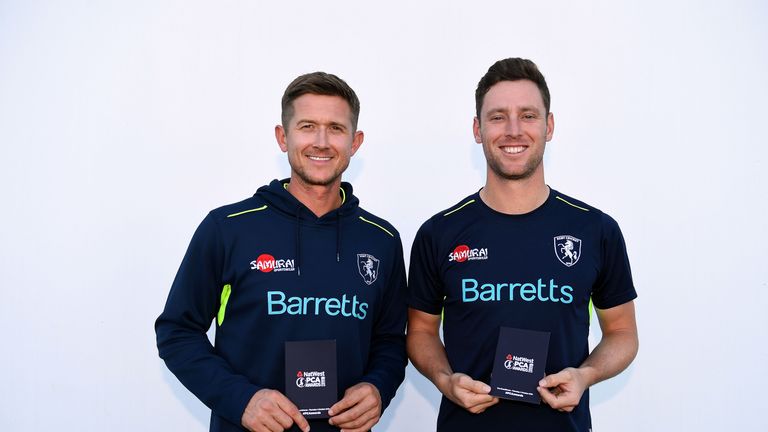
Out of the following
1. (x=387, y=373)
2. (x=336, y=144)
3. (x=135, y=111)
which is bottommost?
(x=387, y=373)

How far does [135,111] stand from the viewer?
3104 mm

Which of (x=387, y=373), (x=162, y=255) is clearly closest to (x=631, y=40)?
(x=387, y=373)

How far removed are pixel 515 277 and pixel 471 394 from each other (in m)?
0.42

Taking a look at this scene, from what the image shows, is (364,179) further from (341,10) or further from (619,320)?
(619,320)

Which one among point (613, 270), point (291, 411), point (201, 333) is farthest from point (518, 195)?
point (201, 333)

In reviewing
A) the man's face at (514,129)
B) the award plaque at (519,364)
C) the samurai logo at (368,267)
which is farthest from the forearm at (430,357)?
the man's face at (514,129)

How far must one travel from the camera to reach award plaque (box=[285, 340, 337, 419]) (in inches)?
68.7

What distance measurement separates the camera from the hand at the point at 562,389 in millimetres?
1738

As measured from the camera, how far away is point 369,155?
3.18 meters

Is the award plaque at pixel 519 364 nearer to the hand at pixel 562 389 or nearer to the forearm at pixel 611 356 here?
the hand at pixel 562 389

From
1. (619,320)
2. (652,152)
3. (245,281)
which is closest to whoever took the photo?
(245,281)

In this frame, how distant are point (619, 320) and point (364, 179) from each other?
156 cm

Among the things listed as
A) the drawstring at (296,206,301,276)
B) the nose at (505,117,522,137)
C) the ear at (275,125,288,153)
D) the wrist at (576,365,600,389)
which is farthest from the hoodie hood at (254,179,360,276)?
the wrist at (576,365,600,389)

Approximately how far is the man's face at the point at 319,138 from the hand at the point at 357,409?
27.6 inches
